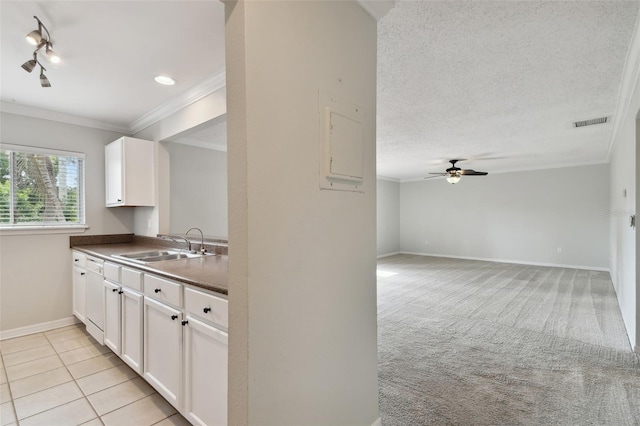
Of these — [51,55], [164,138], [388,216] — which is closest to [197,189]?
[164,138]

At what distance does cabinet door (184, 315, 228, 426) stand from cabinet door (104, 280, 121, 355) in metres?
1.15

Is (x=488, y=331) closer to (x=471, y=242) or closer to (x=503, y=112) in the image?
(x=503, y=112)

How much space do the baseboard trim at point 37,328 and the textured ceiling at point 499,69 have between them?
435cm

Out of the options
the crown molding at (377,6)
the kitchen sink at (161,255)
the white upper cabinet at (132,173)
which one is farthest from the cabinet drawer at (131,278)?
the crown molding at (377,6)

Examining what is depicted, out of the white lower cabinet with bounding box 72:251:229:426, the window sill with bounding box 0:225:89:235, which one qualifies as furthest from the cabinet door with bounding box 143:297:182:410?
the window sill with bounding box 0:225:89:235

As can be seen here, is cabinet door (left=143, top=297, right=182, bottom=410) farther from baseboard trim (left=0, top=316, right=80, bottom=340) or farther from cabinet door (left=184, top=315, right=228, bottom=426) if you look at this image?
baseboard trim (left=0, top=316, right=80, bottom=340)

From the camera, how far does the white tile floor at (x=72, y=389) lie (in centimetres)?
199

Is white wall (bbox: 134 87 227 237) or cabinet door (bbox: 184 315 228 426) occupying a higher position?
white wall (bbox: 134 87 227 237)

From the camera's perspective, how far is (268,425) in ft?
3.85

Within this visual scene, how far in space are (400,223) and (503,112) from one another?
6.76m

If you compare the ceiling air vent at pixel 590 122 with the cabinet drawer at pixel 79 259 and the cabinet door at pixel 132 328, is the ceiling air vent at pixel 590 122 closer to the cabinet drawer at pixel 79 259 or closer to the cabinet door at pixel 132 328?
the cabinet door at pixel 132 328

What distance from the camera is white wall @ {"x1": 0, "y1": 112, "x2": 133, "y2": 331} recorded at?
3.27 metres

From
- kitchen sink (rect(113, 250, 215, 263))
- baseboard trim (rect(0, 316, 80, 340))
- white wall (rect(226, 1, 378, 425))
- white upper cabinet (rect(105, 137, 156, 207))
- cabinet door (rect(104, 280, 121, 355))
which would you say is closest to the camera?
white wall (rect(226, 1, 378, 425))

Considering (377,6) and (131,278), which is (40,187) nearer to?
(131,278)
